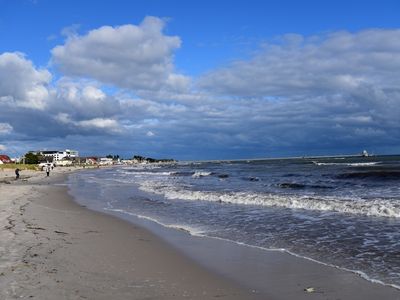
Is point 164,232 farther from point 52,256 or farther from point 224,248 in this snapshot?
point 52,256

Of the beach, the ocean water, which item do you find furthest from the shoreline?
the ocean water

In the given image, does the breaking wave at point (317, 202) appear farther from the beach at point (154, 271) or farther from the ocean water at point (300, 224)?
the beach at point (154, 271)

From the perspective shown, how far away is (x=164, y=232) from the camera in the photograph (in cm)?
1441

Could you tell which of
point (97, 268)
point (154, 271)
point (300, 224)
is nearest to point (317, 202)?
point (300, 224)

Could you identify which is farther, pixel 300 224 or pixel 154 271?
pixel 300 224

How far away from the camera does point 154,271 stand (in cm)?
879

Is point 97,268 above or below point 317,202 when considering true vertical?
below

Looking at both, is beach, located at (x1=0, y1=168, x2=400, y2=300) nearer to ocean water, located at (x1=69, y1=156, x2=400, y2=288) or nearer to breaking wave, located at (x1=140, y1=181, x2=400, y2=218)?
ocean water, located at (x1=69, y1=156, x2=400, y2=288)

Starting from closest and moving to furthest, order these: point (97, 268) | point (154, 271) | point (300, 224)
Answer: point (97, 268) < point (154, 271) < point (300, 224)

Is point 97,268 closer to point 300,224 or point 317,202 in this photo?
point 300,224

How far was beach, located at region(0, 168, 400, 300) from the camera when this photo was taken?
7004mm

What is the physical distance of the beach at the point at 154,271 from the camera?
7004 mm

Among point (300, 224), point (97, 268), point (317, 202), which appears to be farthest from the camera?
point (317, 202)

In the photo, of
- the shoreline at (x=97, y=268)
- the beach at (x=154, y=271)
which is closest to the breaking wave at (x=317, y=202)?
the beach at (x=154, y=271)
